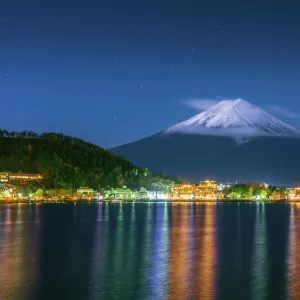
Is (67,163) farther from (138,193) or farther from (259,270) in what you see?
(259,270)

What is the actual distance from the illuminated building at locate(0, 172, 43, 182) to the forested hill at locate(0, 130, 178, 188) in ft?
5.95

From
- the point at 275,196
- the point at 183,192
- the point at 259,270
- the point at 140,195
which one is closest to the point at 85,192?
the point at 140,195

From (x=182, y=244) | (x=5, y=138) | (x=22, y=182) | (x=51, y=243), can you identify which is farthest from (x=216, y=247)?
(x=5, y=138)

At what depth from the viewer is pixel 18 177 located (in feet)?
385

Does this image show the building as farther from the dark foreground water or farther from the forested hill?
the dark foreground water

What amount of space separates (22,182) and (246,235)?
85.0 metres

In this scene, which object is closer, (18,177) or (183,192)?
(18,177)

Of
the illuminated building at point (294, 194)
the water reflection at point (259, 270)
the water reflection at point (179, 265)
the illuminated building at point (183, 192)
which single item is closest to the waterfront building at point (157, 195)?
the illuminated building at point (183, 192)

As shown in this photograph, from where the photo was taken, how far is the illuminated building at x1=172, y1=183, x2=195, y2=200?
13012 cm

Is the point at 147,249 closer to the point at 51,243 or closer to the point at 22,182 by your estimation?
the point at 51,243

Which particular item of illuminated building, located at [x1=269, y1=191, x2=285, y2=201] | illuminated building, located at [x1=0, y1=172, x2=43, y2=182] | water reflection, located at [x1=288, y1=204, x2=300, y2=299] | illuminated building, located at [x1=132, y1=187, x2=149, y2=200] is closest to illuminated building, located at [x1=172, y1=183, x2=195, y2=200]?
illuminated building, located at [x1=132, y1=187, x2=149, y2=200]

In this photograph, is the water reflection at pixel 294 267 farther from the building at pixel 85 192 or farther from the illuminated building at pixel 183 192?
the illuminated building at pixel 183 192

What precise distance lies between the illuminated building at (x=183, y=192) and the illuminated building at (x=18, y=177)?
91.8 feet

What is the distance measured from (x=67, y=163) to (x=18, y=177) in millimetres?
15995
